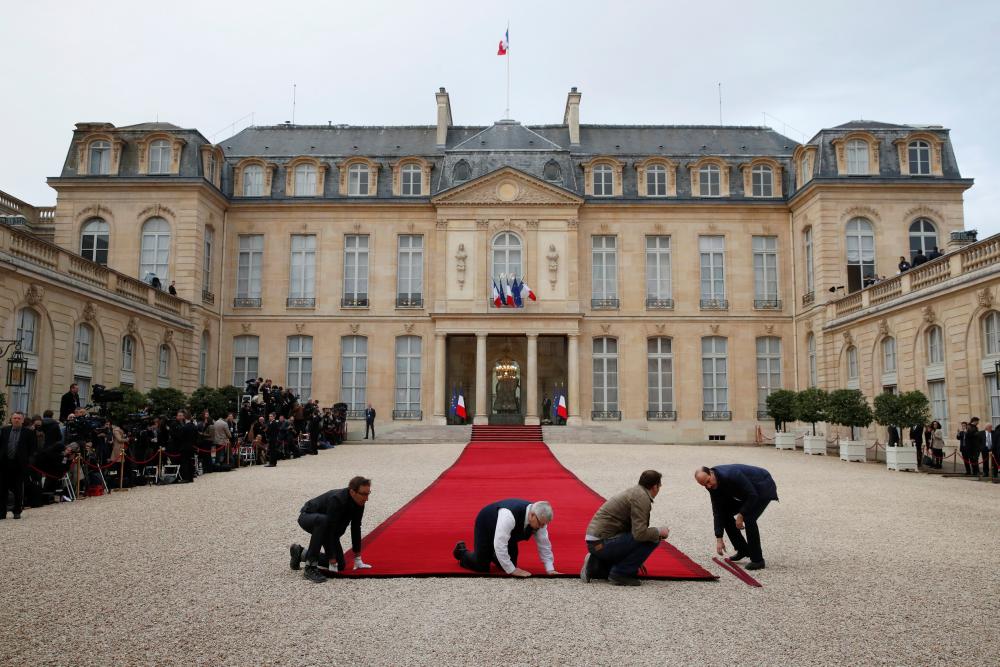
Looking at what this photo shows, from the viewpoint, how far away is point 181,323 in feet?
100

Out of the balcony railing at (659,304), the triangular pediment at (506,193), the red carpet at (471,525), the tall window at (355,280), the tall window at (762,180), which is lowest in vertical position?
the red carpet at (471,525)

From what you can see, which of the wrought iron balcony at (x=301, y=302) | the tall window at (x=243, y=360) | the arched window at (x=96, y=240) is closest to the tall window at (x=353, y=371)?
the wrought iron balcony at (x=301, y=302)

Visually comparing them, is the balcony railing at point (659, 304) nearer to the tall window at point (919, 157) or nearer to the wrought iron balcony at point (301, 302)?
the tall window at point (919, 157)

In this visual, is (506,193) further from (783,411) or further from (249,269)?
(783,411)

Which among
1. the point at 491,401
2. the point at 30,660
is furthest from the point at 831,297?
the point at 30,660

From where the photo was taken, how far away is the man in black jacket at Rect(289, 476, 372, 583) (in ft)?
26.0

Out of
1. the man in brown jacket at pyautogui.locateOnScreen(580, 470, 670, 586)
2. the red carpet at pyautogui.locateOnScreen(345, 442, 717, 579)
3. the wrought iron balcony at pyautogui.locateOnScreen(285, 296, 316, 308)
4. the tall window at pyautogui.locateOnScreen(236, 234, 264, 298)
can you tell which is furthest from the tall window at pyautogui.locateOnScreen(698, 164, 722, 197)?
the man in brown jacket at pyautogui.locateOnScreen(580, 470, 670, 586)

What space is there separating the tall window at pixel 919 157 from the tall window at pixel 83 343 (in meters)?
28.5

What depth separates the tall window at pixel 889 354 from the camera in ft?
86.1

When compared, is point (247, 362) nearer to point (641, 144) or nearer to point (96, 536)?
point (641, 144)

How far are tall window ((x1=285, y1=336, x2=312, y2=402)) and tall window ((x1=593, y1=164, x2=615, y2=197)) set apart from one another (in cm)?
1328

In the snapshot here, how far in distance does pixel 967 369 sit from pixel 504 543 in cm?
1826

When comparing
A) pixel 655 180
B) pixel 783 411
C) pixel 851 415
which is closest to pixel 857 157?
pixel 655 180

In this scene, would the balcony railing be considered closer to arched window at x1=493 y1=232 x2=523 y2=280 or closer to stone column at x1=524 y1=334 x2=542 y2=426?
stone column at x1=524 y1=334 x2=542 y2=426
